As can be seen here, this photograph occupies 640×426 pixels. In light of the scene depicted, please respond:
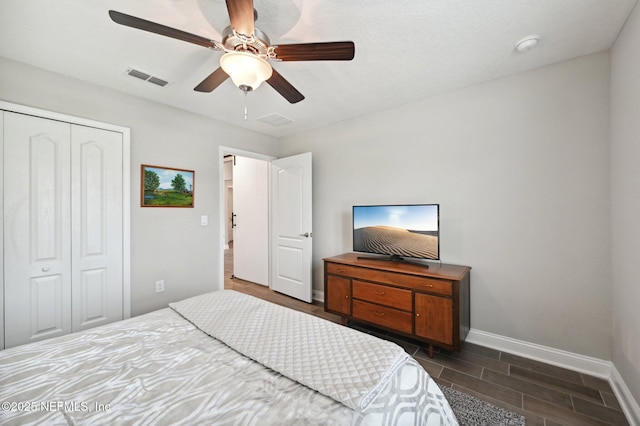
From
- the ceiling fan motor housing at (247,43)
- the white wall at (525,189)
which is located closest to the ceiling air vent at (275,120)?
the white wall at (525,189)

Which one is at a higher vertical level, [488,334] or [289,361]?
[289,361]

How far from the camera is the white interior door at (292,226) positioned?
367cm

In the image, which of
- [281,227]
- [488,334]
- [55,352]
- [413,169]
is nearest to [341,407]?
[55,352]

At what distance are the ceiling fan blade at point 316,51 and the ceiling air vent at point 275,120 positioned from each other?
1807mm

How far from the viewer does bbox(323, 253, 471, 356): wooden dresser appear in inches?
87.4

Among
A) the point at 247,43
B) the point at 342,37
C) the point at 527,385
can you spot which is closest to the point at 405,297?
the point at 527,385

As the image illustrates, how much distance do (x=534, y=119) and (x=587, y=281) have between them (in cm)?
140

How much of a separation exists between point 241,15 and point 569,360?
11.1 ft

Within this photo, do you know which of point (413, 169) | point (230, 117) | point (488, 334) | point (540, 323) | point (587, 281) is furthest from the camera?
point (230, 117)

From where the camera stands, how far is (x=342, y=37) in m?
1.85

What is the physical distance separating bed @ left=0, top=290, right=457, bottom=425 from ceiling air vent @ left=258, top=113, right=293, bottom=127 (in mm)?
2623

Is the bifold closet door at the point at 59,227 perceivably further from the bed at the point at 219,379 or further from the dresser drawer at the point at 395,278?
the dresser drawer at the point at 395,278

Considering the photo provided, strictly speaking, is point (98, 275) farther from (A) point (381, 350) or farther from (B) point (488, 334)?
(B) point (488, 334)

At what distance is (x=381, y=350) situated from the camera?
1235 millimetres
